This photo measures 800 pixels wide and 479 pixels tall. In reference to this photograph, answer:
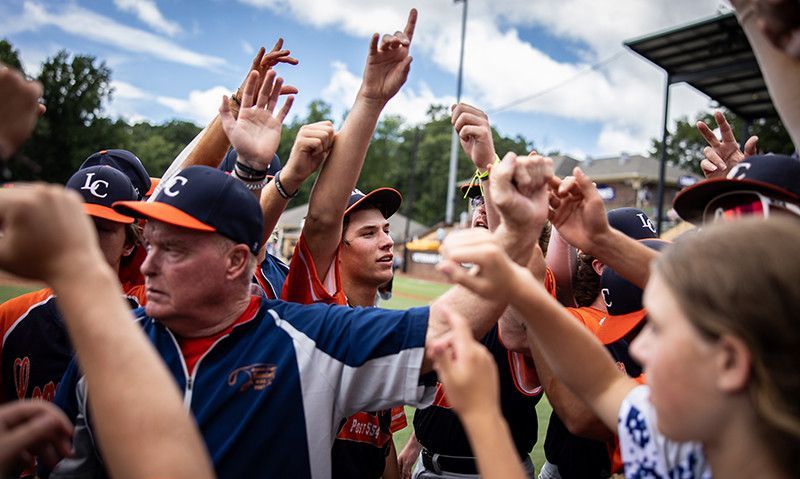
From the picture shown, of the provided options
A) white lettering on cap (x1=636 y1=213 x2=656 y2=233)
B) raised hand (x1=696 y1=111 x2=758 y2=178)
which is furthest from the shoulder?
raised hand (x1=696 y1=111 x2=758 y2=178)

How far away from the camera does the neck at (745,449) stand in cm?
123

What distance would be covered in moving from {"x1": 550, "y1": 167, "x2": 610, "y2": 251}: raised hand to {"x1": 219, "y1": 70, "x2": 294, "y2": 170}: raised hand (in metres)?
1.31

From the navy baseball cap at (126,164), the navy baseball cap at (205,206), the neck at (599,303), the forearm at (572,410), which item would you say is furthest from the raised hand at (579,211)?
the navy baseball cap at (126,164)

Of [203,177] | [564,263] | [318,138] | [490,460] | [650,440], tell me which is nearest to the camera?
[490,460]

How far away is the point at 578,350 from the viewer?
169 cm

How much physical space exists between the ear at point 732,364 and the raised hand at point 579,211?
941 mm

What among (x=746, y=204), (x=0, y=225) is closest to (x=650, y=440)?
(x=746, y=204)

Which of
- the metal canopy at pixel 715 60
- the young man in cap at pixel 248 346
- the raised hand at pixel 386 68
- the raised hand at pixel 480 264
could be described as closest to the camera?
the raised hand at pixel 480 264

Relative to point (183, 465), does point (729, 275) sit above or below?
above

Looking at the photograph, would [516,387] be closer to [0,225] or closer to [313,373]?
[313,373]

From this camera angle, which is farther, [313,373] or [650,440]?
[313,373]

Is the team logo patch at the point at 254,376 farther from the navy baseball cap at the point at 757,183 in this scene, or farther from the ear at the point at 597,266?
the ear at the point at 597,266

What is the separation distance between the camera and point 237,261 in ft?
6.99

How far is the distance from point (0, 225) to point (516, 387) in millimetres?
2497
